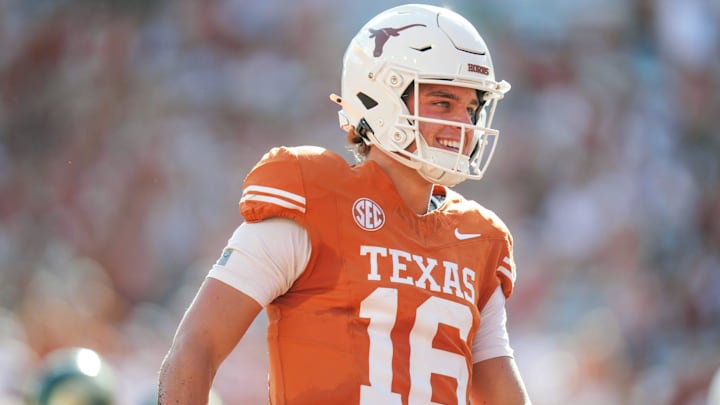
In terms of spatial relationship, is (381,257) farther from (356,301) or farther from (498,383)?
(498,383)

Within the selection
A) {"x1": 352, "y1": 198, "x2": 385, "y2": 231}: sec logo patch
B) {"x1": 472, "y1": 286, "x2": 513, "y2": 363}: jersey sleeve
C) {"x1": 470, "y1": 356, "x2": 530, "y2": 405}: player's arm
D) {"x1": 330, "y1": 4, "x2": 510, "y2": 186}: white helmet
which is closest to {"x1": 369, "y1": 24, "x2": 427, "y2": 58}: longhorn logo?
{"x1": 330, "y1": 4, "x2": 510, "y2": 186}: white helmet

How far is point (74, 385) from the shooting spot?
4.12 meters

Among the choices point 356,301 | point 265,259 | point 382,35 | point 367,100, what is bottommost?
point 356,301

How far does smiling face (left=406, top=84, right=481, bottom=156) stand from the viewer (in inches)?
103

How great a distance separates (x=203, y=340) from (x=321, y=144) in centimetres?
576

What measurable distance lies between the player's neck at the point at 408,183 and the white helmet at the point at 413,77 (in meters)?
0.04

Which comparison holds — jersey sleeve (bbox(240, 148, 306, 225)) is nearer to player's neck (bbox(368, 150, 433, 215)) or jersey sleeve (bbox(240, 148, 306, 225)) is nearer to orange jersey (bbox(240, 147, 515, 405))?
orange jersey (bbox(240, 147, 515, 405))

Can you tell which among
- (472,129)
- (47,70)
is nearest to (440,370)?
(472,129)

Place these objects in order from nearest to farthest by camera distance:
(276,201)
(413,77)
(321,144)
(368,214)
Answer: (276,201) → (368,214) → (413,77) → (321,144)

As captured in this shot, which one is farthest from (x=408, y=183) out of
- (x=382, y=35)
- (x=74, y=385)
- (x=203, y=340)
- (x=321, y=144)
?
(x=321, y=144)

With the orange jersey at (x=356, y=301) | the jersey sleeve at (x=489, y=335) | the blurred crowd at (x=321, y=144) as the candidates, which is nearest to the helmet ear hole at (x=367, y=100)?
the orange jersey at (x=356, y=301)

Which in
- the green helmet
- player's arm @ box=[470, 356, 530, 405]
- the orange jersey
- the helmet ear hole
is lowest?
the green helmet

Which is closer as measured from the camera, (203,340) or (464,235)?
(203,340)

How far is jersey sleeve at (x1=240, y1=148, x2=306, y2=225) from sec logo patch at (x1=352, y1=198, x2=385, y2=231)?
0.14 meters
